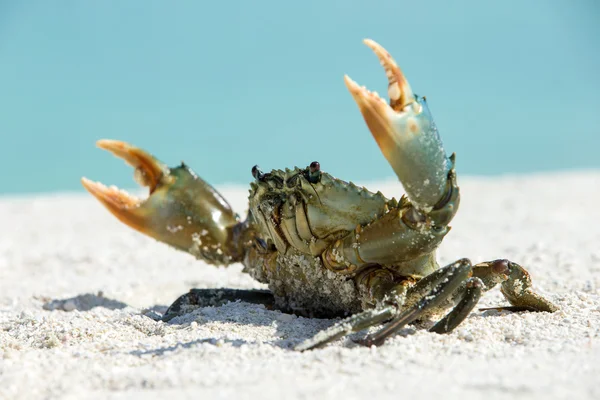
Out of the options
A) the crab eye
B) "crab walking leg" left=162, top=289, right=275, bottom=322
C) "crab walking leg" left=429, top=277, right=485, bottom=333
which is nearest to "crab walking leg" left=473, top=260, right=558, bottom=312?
"crab walking leg" left=429, top=277, right=485, bottom=333

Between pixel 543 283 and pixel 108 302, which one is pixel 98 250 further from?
pixel 543 283

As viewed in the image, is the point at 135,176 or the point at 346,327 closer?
the point at 346,327

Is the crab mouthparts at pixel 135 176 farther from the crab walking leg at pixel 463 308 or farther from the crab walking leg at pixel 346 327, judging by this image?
the crab walking leg at pixel 463 308

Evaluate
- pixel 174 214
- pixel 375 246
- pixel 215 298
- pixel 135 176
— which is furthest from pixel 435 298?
pixel 135 176

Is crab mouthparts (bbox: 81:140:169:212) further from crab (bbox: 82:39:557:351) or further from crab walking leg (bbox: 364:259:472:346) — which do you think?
crab walking leg (bbox: 364:259:472:346)

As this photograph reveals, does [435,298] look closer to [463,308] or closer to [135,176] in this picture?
[463,308]

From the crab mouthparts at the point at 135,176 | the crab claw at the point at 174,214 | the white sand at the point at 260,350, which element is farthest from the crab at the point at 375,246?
the crab mouthparts at the point at 135,176
